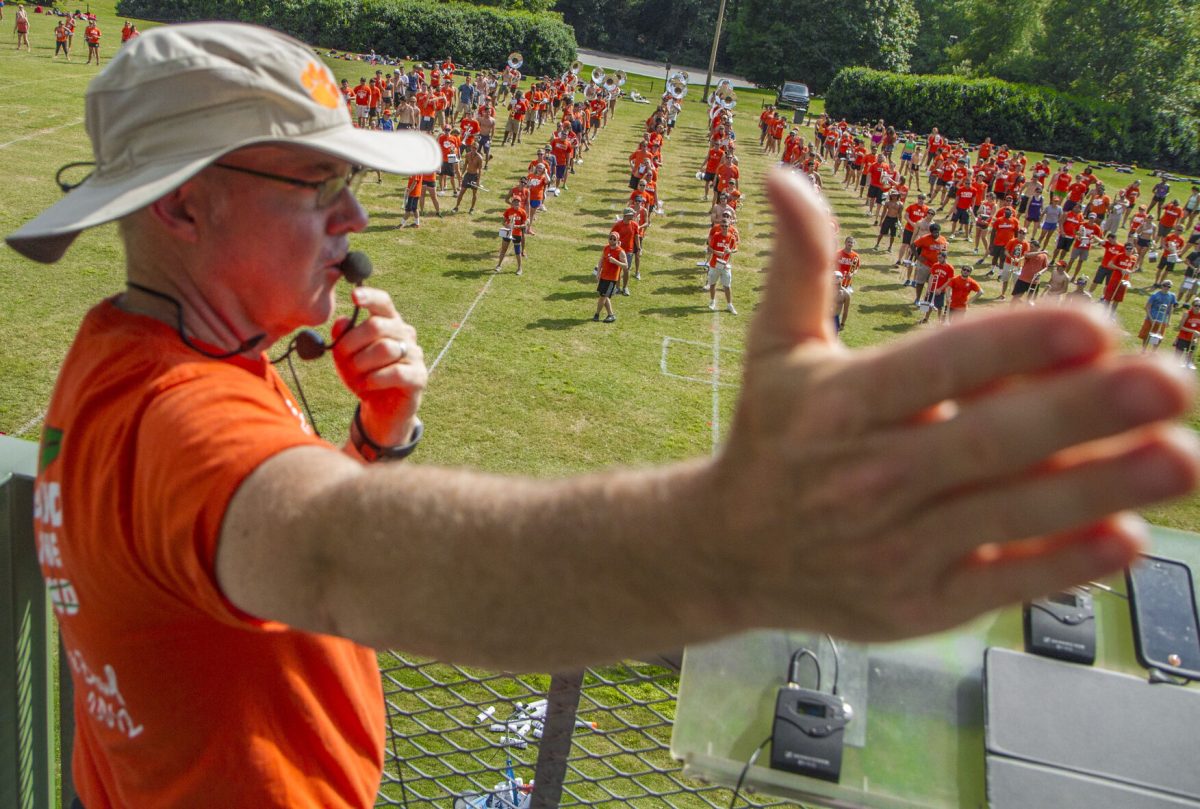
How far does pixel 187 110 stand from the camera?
55.9 inches

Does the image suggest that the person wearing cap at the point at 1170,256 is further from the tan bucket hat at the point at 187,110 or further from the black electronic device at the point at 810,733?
the tan bucket hat at the point at 187,110

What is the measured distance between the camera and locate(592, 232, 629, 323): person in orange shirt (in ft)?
50.1

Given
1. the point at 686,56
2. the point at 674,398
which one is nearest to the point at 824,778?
the point at 674,398

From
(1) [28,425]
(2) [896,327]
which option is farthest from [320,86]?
(2) [896,327]

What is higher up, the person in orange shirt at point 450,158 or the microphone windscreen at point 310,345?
the microphone windscreen at point 310,345

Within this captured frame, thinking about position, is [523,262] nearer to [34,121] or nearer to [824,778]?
[34,121]

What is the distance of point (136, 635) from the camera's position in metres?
1.34

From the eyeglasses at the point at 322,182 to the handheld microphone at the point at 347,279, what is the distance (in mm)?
152

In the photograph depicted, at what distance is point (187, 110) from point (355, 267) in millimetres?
472

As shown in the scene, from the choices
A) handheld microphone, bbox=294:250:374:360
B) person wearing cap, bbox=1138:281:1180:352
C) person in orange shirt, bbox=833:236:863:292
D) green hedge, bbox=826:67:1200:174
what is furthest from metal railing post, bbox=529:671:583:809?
green hedge, bbox=826:67:1200:174

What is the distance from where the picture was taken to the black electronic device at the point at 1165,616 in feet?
6.20

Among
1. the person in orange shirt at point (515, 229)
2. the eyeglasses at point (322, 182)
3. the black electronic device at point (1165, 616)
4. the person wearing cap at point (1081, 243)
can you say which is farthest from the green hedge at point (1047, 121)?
the eyeglasses at point (322, 182)

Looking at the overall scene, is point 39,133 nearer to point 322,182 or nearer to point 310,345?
point 310,345

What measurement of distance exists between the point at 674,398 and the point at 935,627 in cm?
1226
